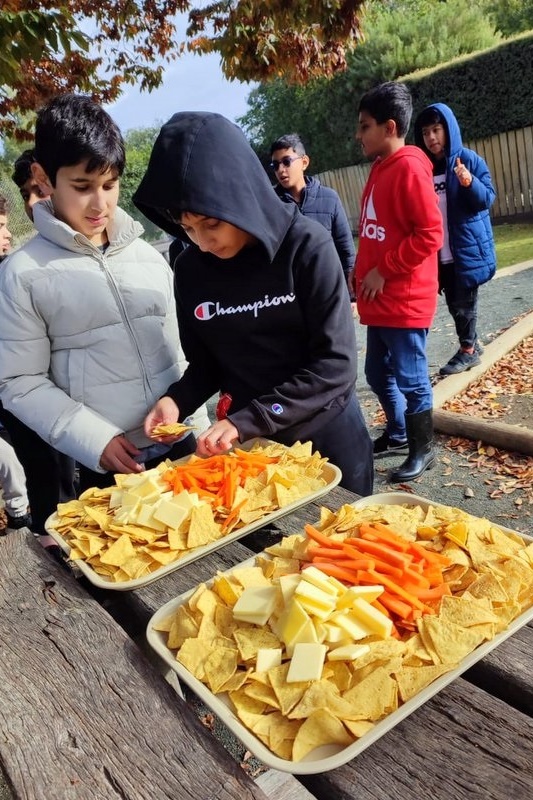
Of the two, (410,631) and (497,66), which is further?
(497,66)

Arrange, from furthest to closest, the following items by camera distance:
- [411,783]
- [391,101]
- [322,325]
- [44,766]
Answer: [391,101]
[322,325]
[44,766]
[411,783]

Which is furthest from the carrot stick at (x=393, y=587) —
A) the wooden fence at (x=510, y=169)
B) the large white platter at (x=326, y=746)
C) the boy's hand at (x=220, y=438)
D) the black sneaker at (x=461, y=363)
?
the wooden fence at (x=510, y=169)

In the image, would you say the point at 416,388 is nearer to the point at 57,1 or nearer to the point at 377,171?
the point at 377,171

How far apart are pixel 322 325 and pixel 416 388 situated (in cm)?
179

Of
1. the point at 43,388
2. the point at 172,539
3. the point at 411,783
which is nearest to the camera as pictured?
the point at 411,783

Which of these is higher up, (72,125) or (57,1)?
(57,1)

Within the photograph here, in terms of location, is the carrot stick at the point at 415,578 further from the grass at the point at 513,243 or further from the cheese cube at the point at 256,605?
the grass at the point at 513,243

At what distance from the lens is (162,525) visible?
1450 millimetres

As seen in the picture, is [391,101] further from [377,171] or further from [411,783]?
[411,783]

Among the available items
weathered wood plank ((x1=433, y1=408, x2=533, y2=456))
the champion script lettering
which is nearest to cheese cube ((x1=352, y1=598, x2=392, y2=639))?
the champion script lettering

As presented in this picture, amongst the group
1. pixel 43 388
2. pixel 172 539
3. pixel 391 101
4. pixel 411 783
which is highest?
pixel 391 101

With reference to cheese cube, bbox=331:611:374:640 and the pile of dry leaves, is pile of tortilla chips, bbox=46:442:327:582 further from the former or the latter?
the pile of dry leaves

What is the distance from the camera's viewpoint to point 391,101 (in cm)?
311

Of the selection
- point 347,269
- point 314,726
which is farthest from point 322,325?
point 347,269
